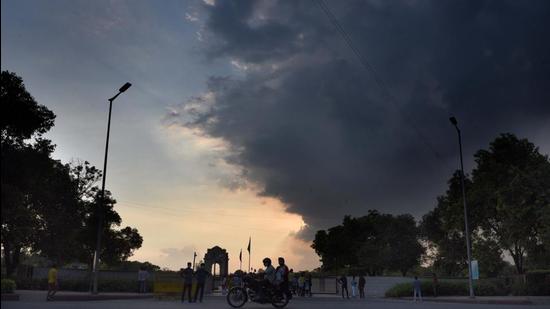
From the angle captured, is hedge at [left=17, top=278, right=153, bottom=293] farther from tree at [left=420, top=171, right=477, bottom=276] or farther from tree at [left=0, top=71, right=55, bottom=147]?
tree at [left=420, top=171, right=477, bottom=276]

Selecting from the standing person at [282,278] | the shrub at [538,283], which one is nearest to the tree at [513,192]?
the shrub at [538,283]

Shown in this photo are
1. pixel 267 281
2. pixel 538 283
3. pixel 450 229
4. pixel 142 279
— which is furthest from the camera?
pixel 450 229

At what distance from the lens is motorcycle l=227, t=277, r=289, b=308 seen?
17766 millimetres

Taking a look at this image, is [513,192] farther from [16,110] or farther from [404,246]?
[404,246]

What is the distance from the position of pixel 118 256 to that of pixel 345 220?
161 ft

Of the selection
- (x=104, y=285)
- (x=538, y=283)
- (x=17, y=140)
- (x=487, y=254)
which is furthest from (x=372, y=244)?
(x=17, y=140)

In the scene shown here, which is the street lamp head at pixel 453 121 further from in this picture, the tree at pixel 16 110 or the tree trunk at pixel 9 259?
the tree trunk at pixel 9 259

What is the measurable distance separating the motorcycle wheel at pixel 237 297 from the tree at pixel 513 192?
27.4m

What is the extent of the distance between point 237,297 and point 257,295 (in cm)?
73

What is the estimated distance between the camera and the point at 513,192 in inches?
1681

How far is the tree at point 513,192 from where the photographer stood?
41.4 metres

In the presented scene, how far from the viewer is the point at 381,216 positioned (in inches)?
3782

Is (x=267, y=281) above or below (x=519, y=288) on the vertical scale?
above

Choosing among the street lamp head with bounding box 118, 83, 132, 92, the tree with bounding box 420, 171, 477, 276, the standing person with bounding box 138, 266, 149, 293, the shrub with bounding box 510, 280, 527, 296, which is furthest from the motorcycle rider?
the tree with bounding box 420, 171, 477, 276
